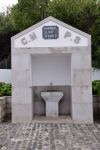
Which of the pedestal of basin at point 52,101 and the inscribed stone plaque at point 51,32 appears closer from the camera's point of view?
the inscribed stone plaque at point 51,32

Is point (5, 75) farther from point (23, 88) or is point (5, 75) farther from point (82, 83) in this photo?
point (82, 83)

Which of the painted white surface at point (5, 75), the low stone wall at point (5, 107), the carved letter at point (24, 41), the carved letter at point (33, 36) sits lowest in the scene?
the low stone wall at point (5, 107)

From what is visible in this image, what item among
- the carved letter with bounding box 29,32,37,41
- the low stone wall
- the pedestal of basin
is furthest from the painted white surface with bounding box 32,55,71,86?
the carved letter with bounding box 29,32,37,41

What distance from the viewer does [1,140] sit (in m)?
8.43

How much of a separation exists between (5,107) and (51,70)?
2374 millimetres

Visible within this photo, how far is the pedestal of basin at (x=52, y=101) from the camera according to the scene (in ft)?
40.0

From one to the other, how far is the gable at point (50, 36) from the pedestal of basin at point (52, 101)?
6.51 ft

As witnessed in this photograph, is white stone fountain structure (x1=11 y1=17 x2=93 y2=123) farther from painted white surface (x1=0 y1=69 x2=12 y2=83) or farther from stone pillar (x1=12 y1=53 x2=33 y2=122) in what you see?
painted white surface (x1=0 y1=69 x2=12 y2=83)

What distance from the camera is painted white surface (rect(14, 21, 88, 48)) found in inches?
444

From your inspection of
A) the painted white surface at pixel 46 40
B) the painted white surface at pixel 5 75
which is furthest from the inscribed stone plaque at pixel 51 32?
the painted white surface at pixel 5 75

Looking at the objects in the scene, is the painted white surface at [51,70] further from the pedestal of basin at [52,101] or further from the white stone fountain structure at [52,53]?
Result: the white stone fountain structure at [52,53]

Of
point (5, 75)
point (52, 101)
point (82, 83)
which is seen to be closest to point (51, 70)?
point (52, 101)

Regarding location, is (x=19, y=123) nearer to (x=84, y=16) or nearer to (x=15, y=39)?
→ (x=15, y=39)

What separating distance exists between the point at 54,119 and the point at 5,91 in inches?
114
